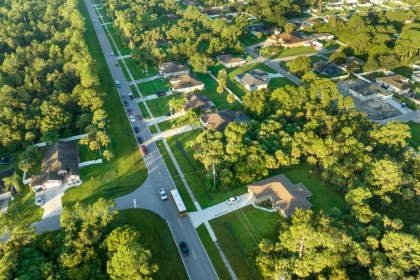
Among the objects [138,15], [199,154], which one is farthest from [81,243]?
[138,15]

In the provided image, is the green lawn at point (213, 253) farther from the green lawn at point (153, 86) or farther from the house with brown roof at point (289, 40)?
the house with brown roof at point (289, 40)

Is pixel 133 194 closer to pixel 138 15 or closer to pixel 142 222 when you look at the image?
pixel 142 222

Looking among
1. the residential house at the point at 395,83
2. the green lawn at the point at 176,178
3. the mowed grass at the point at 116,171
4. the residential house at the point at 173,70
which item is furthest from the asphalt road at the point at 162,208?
the residential house at the point at 395,83

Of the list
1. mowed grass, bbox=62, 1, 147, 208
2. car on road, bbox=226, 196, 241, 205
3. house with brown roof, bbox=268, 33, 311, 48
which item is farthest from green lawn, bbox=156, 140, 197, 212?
house with brown roof, bbox=268, 33, 311, 48

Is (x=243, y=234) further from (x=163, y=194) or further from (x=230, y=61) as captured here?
(x=230, y=61)

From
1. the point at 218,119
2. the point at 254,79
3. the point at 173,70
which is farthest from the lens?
the point at 173,70

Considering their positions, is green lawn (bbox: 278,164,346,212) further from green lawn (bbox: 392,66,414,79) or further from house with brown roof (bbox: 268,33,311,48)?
house with brown roof (bbox: 268,33,311,48)

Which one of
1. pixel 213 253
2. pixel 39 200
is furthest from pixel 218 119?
pixel 39 200
